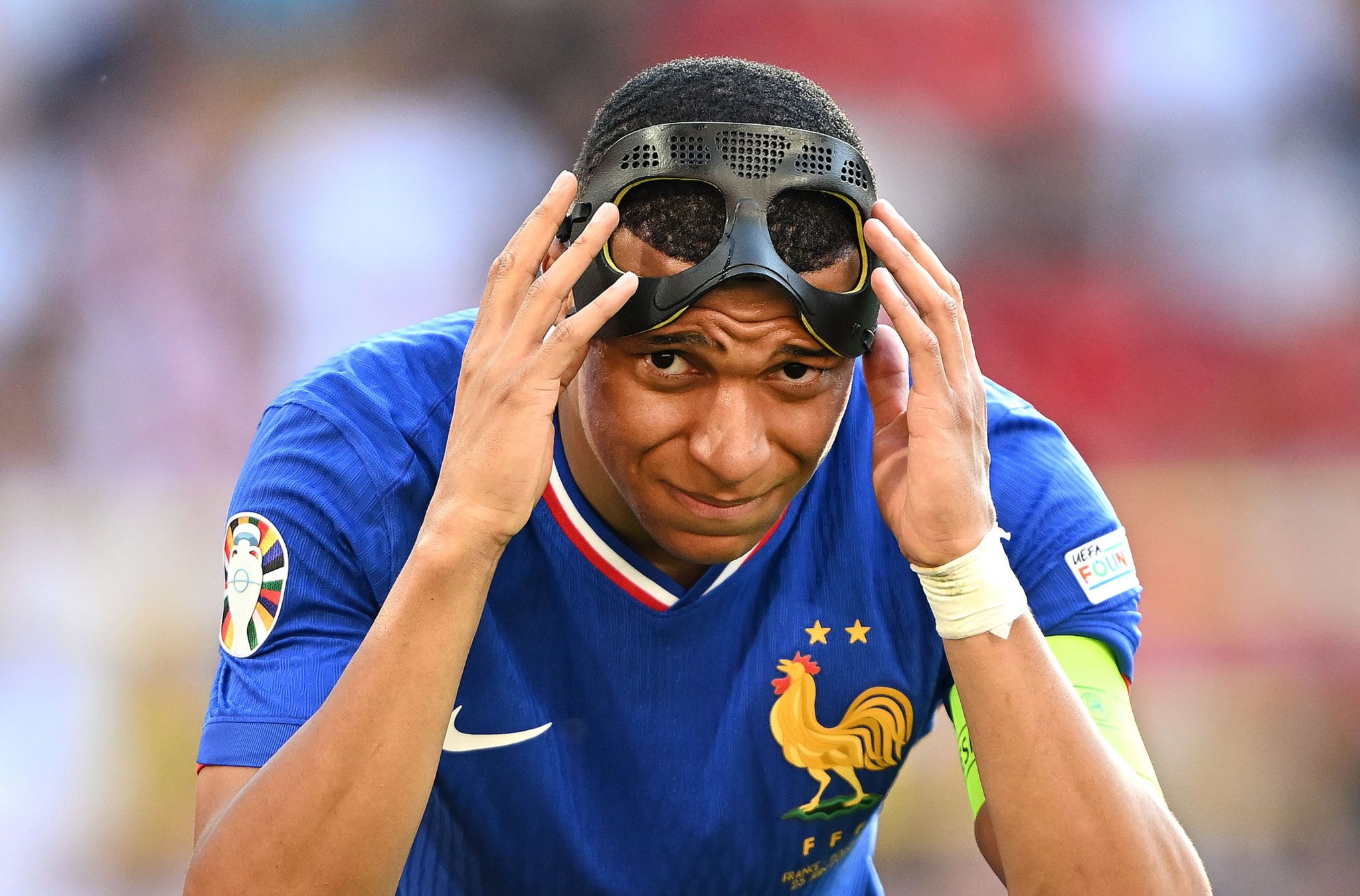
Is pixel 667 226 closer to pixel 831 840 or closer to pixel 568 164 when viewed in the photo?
pixel 831 840

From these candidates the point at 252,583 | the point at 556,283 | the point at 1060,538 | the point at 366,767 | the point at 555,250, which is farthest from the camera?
the point at 1060,538

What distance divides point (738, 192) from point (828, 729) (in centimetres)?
96

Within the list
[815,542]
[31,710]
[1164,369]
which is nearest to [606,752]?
[815,542]

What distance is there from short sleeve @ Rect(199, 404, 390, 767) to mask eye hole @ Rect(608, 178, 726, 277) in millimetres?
561

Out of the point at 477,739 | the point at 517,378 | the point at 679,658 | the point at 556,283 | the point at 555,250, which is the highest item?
the point at 555,250

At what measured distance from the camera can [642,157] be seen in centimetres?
206

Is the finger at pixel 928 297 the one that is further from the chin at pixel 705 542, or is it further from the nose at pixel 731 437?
the chin at pixel 705 542

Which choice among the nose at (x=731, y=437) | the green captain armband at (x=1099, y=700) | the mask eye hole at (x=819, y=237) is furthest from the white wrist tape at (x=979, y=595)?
the mask eye hole at (x=819, y=237)

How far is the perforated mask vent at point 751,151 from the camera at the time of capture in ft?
6.70

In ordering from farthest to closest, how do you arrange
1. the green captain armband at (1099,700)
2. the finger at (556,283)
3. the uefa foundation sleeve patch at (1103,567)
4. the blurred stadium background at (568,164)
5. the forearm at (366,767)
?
the blurred stadium background at (568,164) < the uefa foundation sleeve patch at (1103,567) < the green captain armband at (1099,700) < the finger at (556,283) < the forearm at (366,767)

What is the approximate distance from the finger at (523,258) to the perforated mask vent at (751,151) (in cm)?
24

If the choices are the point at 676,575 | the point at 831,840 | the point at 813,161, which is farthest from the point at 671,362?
the point at 831,840

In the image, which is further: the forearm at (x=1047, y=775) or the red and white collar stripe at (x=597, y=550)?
the red and white collar stripe at (x=597, y=550)

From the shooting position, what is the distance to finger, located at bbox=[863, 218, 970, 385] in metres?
2.04
